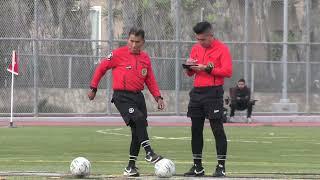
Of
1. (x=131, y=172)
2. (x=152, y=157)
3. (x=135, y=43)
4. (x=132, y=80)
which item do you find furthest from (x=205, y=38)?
(x=131, y=172)

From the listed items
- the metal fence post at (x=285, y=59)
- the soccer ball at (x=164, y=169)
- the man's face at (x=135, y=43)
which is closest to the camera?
the soccer ball at (x=164, y=169)

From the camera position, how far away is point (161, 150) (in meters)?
19.6

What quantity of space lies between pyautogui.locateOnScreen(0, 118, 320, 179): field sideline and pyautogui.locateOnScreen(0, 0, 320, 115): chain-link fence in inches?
65.7

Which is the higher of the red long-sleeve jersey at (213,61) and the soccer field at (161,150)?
the red long-sleeve jersey at (213,61)

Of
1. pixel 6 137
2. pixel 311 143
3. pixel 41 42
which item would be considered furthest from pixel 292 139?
pixel 41 42

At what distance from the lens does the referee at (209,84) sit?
497 inches

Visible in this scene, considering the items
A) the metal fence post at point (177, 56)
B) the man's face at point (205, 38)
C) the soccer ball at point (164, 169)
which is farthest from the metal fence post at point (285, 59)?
the soccer ball at point (164, 169)

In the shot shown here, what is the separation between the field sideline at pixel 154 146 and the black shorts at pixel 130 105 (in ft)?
2.73

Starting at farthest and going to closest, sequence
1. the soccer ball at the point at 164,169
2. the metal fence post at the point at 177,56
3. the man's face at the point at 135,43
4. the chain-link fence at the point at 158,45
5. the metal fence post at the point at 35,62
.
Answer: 1. the metal fence post at the point at 177,56
2. the chain-link fence at the point at 158,45
3. the metal fence post at the point at 35,62
4. the man's face at the point at 135,43
5. the soccer ball at the point at 164,169

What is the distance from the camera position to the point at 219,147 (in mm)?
12758

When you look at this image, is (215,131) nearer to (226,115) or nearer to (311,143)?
(311,143)

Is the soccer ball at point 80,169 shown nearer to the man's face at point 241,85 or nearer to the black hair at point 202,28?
the black hair at point 202,28

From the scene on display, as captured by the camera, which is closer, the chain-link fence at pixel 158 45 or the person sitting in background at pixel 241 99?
the person sitting in background at pixel 241 99

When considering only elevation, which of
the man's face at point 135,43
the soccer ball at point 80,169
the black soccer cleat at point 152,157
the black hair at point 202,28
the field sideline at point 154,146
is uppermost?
the black hair at point 202,28
